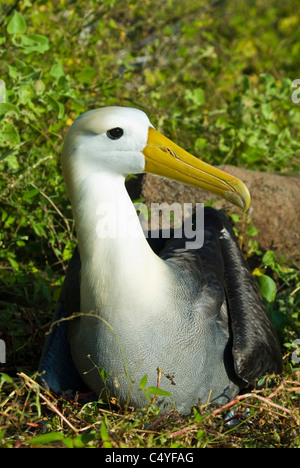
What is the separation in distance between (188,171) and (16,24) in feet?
6.12

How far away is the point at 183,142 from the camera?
5602mm

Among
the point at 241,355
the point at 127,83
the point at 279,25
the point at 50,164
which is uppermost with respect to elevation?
the point at 279,25

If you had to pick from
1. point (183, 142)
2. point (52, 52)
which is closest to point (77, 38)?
point (52, 52)

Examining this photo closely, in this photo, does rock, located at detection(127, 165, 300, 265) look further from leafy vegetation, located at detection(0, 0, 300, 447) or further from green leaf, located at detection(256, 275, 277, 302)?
green leaf, located at detection(256, 275, 277, 302)

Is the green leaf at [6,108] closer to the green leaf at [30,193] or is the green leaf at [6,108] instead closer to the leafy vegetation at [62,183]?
the leafy vegetation at [62,183]

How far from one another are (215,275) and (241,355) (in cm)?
46

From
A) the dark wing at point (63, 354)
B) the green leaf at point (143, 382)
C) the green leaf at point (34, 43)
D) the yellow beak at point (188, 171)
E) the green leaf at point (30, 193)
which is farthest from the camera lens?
the green leaf at point (34, 43)

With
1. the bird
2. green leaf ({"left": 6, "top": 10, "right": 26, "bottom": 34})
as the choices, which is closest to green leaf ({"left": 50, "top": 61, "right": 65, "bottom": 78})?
green leaf ({"left": 6, "top": 10, "right": 26, "bottom": 34})

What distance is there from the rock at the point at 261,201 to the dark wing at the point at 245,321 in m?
0.78

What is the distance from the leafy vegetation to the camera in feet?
9.74

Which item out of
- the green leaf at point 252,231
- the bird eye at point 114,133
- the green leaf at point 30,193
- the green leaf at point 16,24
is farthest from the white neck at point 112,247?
the green leaf at point 16,24

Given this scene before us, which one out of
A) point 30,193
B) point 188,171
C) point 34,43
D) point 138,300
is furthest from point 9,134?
point 138,300

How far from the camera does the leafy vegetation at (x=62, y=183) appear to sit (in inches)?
117
